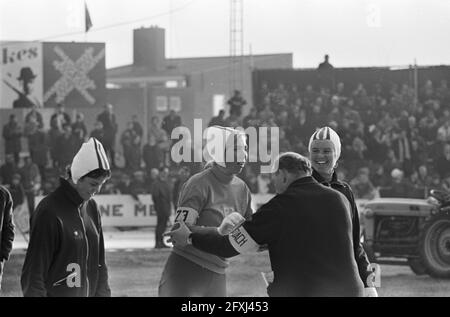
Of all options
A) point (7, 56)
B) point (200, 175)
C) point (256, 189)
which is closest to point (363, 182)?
point (256, 189)

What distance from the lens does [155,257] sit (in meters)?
17.3

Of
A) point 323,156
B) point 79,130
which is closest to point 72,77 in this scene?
point 79,130

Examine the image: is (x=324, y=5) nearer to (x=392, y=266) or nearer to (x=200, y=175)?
(x=392, y=266)

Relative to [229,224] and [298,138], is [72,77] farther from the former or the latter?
[229,224]

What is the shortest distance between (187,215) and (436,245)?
781cm

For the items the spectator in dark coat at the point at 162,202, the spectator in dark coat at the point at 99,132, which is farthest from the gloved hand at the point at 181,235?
the spectator in dark coat at the point at 99,132

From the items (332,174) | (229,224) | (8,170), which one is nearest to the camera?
(229,224)

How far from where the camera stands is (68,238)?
563 cm

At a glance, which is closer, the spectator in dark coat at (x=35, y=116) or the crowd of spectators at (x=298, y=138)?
the crowd of spectators at (x=298, y=138)

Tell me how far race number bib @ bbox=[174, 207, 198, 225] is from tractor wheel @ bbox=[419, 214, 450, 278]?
305 inches

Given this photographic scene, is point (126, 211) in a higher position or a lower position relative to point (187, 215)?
lower

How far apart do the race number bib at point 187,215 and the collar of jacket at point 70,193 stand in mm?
1028

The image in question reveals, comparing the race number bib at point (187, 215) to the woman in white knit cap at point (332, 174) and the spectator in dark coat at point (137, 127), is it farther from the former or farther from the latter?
the spectator in dark coat at point (137, 127)

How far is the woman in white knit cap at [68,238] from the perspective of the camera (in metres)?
5.47
